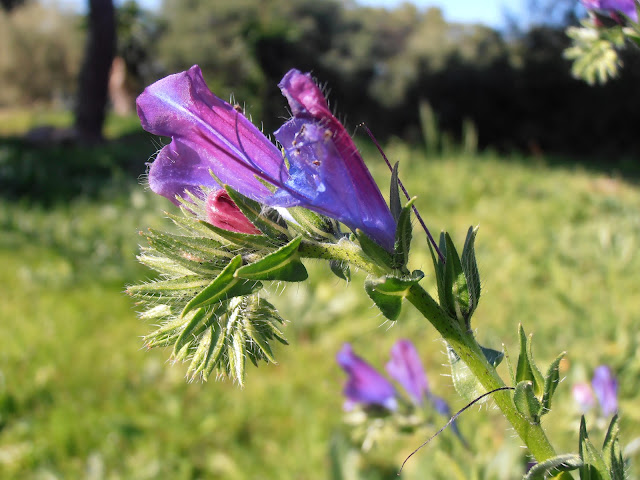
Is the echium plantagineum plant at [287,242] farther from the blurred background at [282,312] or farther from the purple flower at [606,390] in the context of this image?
the purple flower at [606,390]

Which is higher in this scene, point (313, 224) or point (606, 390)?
point (313, 224)

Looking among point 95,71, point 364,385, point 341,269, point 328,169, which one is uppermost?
point 328,169

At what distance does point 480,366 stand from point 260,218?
0.27 meters

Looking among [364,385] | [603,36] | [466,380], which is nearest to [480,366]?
[466,380]

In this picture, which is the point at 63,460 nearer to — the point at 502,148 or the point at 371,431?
the point at 371,431

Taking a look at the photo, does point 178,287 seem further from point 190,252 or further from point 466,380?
point 466,380

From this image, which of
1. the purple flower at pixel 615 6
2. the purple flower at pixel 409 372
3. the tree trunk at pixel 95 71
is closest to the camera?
the purple flower at pixel 615 6

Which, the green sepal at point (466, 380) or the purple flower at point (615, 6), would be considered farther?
the purple flower at point (615, 6)

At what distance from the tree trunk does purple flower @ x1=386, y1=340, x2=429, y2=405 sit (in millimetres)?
8027

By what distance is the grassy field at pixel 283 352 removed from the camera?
74.3 inches

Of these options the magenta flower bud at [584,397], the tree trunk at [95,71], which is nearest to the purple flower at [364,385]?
the magenta flower bud at [584,397]

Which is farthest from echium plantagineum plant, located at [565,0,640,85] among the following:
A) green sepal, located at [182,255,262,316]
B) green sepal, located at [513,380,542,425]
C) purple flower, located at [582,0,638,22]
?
green sepal, located at [182,255,262,316]

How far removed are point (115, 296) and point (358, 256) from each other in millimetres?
2770

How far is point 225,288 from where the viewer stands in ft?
1.83
